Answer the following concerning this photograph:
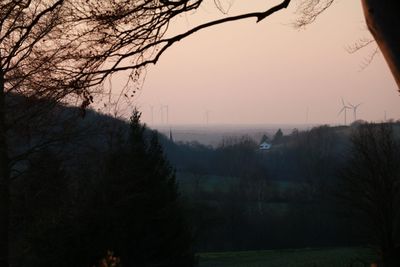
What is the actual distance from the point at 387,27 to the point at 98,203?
17.7 meters

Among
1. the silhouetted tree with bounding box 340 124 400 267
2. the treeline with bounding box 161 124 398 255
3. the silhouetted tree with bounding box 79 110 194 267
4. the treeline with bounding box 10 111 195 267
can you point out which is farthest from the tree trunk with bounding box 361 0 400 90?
the treeline with bounding box 161 124 398 255

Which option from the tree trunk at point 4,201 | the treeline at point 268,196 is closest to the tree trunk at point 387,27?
the tree trunk at point 4,201

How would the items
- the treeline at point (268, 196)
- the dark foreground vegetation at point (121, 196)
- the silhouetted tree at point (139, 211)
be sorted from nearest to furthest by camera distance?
the dark foreground vegetation at point (121, 196) < the silhouetted tree at point (139, 211) < the treeline at point (268, 196)

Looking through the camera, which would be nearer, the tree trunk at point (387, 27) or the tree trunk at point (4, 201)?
the tree trunk at point (387, 27)

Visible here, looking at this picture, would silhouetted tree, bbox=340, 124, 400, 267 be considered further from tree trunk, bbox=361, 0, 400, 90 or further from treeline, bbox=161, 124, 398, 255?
tree trunk, bbox=361, 0, 400, 90

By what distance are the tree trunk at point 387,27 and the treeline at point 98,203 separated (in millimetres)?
8954

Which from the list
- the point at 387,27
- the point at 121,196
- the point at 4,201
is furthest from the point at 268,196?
the point at 387,27

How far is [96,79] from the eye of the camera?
19.7 ft

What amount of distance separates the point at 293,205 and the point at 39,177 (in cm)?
4817

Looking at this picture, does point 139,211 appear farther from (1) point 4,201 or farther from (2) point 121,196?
(1) point 4,201

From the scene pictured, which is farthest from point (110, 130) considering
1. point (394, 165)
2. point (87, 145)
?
point (394, 165)

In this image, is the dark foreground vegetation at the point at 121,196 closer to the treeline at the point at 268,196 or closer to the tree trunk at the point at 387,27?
the treeline at the point at 268,196

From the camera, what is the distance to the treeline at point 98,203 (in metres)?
14.0

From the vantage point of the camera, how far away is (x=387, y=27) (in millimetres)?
4551
